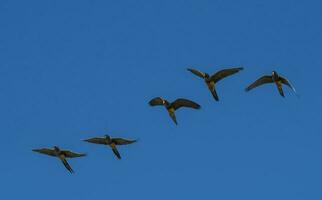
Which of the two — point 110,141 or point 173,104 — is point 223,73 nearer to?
point 173,104

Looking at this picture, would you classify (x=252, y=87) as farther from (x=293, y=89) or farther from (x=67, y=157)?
(x=67, y=157)

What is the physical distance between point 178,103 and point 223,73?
4373 mm

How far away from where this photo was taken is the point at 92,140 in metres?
85.6

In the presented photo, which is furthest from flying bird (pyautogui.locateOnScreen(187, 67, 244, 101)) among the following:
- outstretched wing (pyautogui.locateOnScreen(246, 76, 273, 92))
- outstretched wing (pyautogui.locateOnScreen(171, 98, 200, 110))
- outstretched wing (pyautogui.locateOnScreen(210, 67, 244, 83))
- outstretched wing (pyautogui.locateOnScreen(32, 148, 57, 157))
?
outstretched wing (pyautogui.locateOnScreen(32, 148, 57, 157))

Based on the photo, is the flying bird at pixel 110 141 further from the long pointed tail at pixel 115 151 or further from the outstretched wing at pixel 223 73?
the outstretched wing at pixel 223 73

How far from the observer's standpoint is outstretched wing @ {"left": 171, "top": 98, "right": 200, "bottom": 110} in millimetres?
82012

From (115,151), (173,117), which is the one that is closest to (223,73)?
(173,117)

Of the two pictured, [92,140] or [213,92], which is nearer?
[213,92]

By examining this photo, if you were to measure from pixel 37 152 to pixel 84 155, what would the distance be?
169 inches

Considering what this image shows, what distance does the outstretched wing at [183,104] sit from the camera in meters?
82.0

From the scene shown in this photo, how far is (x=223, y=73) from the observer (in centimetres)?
8031

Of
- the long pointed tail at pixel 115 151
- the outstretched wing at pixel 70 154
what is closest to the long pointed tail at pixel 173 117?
the long pointed tail at pixel 115 151

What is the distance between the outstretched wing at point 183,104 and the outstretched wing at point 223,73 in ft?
8.12

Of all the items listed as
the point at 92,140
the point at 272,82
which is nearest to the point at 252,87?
the point at 272,82
